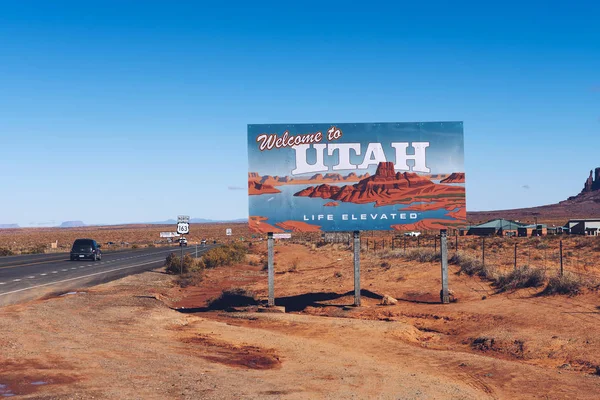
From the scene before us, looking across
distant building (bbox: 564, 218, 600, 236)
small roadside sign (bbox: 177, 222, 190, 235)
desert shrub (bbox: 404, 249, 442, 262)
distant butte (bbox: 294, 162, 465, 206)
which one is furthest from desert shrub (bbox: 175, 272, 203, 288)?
distant building (bbox: 564, 218, 600, 236)

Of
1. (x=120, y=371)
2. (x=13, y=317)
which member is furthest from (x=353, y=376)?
(x=13, y=317)

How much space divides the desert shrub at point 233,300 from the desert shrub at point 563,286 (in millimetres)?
10289

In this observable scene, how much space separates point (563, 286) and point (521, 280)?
7.52ft

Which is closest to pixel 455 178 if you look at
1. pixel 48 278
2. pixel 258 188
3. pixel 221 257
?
pixel 258 188

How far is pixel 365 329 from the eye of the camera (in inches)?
714

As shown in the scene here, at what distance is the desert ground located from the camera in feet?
35.9

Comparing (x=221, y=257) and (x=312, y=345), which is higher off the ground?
(x=221, y=257)

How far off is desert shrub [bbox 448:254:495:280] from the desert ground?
37cm

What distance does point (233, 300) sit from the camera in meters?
25.1

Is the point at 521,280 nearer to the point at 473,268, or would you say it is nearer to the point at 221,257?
the point at 473,268

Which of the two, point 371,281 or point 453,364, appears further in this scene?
point 371,281

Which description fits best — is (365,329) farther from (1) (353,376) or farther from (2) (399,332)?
(1) (353,376)

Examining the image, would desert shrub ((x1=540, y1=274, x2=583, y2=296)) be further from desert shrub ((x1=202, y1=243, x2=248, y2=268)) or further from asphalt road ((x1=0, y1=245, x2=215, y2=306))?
desert shrub ((x1=202, y1=243, x2=248, y2=268))

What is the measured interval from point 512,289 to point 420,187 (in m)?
5.14
